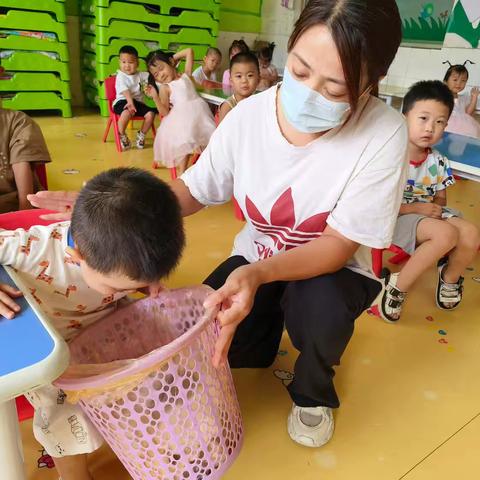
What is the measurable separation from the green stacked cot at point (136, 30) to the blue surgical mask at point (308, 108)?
3788mm

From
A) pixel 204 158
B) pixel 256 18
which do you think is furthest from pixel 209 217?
pixel 256 18

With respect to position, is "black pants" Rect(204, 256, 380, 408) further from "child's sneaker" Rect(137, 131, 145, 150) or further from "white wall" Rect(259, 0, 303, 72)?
"white wall" Rect(259, 0, 303, 72)

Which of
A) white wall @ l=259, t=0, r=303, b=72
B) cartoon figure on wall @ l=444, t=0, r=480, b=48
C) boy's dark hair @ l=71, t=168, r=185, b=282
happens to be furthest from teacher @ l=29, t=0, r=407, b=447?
white wall @ l=259, t=0, r=303, b=72

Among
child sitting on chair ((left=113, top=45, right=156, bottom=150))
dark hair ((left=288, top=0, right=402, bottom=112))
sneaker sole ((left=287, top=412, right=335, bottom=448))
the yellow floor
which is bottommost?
the yellow floor

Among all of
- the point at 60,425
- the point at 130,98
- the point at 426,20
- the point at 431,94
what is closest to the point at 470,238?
the point at 431,94

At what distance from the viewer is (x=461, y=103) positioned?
11.3ft

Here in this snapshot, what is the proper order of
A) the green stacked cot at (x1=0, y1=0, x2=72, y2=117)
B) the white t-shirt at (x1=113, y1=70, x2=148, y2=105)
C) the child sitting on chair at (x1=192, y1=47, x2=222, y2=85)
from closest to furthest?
the white t-shirt at (x1=113, y1=70, x2=148, y2=105), the green stacked cot at (x1=0, y1=0, x2=72, y2=117), the child sitting on chair at (x1=192, y1=47, x2=222, y2=85)

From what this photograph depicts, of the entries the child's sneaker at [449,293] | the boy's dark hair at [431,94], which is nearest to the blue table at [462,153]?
the boy's dark hair at [431,94]

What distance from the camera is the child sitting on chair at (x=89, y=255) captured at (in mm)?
659

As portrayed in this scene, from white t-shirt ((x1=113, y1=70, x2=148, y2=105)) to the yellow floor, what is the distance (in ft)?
7.45

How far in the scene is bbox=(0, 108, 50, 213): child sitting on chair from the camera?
140 centimetres

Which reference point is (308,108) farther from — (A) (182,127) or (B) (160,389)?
(A) (182,127)

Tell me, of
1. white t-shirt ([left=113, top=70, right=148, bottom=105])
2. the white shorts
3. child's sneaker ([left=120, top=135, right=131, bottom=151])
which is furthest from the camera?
white t-shirt ([left=113, top=70, right=148, bottom=105])

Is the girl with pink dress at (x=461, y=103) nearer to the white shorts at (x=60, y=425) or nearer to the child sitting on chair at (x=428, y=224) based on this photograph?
the child sitting on chair at (x=428, y=224)
